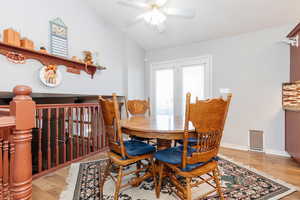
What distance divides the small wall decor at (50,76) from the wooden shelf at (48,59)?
0.27 ft

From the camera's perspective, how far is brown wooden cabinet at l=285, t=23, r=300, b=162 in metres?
2.47

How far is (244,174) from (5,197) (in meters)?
2.52

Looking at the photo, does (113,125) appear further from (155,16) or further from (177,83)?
(177,83)

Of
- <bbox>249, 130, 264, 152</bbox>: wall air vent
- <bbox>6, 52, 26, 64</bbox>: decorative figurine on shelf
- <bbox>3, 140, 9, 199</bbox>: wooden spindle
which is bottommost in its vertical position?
<bbox>249, 130, 264, 152</bbox>: wall air vent

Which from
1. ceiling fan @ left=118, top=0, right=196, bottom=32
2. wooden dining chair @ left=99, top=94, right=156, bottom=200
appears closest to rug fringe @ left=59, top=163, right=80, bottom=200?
wooden dining chair @ left=99, top=94, right=156, bottom=200

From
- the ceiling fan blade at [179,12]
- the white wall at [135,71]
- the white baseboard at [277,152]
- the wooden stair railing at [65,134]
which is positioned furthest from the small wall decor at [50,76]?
the white baseboard at [277,152]

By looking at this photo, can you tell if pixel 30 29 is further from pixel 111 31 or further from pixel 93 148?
pixel 93 148

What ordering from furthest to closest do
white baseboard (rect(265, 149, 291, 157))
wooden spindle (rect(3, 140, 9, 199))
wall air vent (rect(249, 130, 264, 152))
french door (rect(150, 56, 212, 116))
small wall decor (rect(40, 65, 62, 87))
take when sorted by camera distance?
1. french door (rect(150, 56, 212, 116))
2. wall air vent (rect(249, 130, 264, 152))
3. white baseboard (rect(265, 149, 291, 157))
4. small wall decor (rect(40, 65, 62, 87))
5. wooden spindle (rect(3, 140, 9, 199))

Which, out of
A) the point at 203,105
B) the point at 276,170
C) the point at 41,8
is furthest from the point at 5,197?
the point at 276,170

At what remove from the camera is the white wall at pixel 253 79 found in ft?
9.88

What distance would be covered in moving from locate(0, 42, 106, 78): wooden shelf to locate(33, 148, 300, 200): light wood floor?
1680 millimetres

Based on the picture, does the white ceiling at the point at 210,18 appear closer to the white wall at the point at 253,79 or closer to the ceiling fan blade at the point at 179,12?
the white wall at the point at 253,79

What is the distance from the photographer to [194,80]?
401cm

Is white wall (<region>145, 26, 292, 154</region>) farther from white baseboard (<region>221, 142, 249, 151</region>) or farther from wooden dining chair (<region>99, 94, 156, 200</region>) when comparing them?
wooden dining chair (<region>99, 94, 156, 200</region>)
